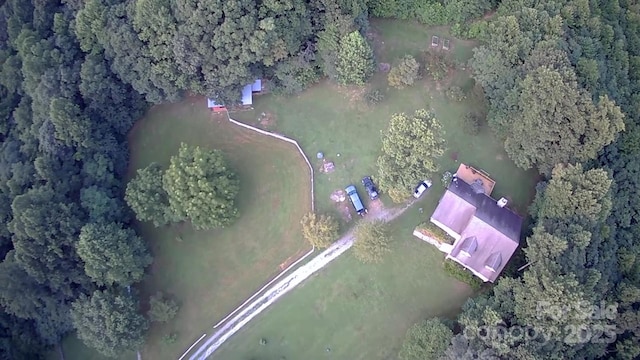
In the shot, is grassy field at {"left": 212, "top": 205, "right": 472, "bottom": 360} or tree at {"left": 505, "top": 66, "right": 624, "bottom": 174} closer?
tree at {"left": 505, "top": 66, "right": 624, "bottom": 174}

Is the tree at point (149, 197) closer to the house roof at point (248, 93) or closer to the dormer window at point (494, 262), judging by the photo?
the house roof at point (248, 93)

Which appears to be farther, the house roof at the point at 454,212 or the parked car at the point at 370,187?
the parked car at the point at 370,187

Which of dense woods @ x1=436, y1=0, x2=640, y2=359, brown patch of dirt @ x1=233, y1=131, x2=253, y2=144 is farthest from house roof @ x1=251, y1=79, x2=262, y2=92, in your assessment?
dense woods @ x1=436, y1=0, x2=640, y2=359

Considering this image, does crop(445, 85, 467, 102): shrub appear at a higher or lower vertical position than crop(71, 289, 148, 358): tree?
higher

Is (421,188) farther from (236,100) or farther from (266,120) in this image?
(236,100)

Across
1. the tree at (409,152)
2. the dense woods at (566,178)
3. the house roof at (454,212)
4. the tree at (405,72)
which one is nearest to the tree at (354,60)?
the tree at (405,72)

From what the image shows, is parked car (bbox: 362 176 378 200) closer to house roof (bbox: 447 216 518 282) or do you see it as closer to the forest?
house roof (bbox: 447 216 518 282)

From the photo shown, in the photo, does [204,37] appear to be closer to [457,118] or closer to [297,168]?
[297,168]
